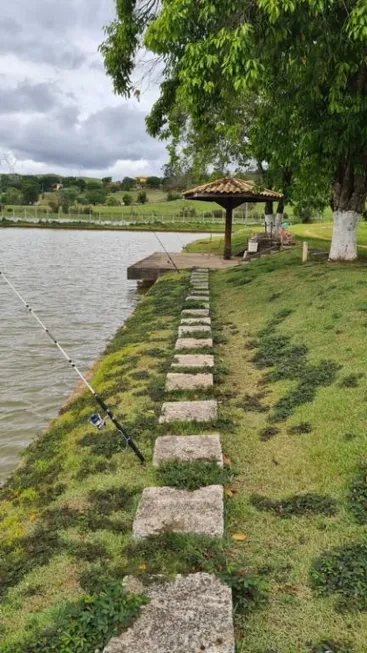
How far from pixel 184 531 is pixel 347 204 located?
8820mm

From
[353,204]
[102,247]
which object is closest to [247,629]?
[353,204]

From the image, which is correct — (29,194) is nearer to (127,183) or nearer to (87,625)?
(127,183)

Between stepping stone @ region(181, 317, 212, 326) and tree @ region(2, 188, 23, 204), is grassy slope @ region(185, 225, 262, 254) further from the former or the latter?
tree @ region(2, 188, 23, 204)

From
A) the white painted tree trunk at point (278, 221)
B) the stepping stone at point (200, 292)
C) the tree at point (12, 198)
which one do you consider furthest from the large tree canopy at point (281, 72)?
the tree at point (12, 198)

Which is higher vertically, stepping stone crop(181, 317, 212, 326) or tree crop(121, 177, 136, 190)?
tree crop(121, 177, 136, 190)

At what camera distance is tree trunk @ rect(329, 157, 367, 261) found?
33.6ft

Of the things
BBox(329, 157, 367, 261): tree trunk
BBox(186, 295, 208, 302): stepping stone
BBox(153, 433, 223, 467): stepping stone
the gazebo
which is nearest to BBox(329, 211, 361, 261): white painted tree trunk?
BBox(329, 157, 367, 261): tree trunk

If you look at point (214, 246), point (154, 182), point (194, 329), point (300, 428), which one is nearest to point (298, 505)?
point (300, 428)

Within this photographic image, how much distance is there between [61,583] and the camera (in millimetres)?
2705

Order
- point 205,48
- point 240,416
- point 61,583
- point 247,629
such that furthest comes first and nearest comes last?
point 205,48, point 240,416, point 61,583, point 247,629

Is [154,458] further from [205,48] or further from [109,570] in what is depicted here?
[205,48]

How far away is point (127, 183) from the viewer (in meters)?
131

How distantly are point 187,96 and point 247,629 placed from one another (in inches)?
228

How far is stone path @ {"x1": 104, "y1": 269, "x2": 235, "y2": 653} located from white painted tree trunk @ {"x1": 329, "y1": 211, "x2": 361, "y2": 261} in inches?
249
